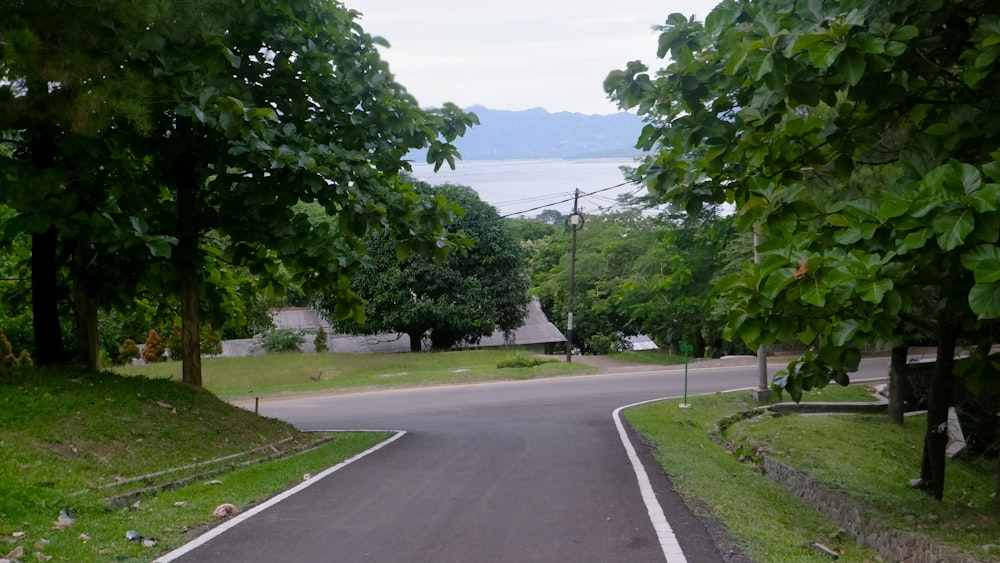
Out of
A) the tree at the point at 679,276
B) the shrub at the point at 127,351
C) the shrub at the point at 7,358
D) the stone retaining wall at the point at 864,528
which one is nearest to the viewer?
the stone retaining wall at the point at 864,528

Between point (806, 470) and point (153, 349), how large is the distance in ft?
109

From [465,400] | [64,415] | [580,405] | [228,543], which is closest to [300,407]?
[465,400]

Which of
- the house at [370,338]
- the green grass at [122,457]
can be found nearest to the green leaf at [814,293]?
the green grass at [122,457]

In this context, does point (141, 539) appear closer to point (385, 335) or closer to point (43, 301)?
point (43, 301)

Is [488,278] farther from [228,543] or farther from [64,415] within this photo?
[228,543]

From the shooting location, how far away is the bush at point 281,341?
4481cm

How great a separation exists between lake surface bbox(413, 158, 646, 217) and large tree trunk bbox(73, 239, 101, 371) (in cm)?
1513

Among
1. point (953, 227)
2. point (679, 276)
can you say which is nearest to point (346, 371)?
point (679, 276)

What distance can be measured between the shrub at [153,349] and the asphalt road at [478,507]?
905 inches

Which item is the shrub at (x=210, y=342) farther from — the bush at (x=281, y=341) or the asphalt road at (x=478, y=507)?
the asphalt road at (x=478, y=507)

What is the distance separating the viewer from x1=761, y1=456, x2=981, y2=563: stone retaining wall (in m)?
7.98

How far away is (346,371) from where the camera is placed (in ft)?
126

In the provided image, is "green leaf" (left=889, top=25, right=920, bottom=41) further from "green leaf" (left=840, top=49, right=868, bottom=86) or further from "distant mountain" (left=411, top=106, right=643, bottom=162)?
"distant mountain" (left=411, top=106, right=643, bottom=162)

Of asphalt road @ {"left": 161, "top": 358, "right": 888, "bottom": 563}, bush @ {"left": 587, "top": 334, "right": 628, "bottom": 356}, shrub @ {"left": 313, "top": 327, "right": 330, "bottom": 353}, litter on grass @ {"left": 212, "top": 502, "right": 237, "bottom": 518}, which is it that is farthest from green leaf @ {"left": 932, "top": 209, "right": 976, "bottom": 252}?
bush @ {"left": 587, "top": 334, "right": 628, "bottom": 356}
